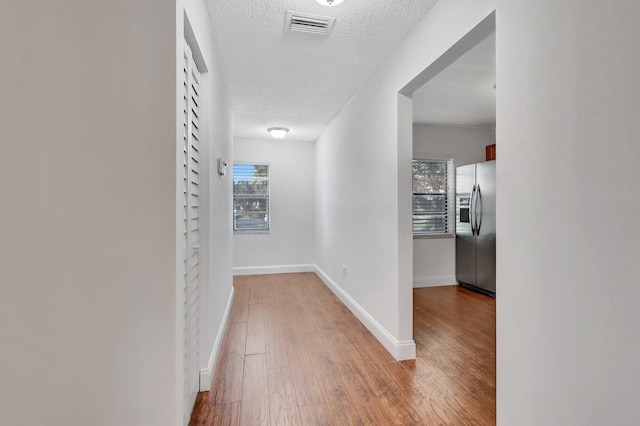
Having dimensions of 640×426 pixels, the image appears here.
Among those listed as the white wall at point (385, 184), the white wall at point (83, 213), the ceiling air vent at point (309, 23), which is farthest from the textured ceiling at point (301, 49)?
the white wall at point (83, 213)

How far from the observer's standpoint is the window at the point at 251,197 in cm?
546

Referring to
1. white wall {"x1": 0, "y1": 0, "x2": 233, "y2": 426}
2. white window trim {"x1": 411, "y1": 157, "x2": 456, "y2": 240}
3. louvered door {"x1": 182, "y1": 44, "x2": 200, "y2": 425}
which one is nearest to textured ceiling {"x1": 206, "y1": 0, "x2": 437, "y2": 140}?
louvered door {"x1": 182, "y1": 44, "x2": 200, "y2": 425}

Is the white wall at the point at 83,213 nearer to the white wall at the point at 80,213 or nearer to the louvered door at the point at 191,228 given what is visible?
the white wall at the point at 80,213

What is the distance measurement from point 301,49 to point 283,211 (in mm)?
3522

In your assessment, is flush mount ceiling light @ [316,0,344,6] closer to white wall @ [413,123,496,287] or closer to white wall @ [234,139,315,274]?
white wall @ [413,123,496,287]

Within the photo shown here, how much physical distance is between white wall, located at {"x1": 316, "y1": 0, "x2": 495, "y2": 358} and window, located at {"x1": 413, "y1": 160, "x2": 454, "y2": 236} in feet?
5.09

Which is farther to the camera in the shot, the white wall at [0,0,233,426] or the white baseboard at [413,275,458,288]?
the white baseboard at [413,275,458,288]

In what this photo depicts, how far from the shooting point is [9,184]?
0.39 m

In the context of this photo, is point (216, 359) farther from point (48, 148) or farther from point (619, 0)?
point (619, 0)

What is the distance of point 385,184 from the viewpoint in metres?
2.57

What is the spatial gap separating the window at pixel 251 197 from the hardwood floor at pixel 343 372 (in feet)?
7.18

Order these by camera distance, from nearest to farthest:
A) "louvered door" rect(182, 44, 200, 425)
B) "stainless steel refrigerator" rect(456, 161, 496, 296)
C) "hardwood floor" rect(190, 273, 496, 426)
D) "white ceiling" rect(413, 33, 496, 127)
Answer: "louvered door" rect(182, 44, 200, 425) → "hardwood floor" rect(190, 273, 496, 426) → "white ceiling" rect(413, 33, 496, 127) → "stainless steel refrigerator" rect(456, 161, 496, 296)

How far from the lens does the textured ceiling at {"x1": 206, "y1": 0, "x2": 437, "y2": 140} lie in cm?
191

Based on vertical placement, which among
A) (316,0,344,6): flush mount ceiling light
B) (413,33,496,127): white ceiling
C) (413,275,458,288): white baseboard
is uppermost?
(413,33,496,127): white ceiling
